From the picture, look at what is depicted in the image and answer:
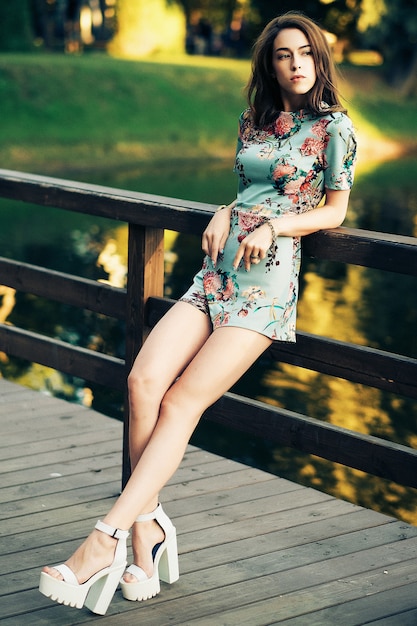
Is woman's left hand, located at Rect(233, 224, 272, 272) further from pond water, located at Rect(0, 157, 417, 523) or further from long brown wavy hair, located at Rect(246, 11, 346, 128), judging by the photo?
pond water, located at Rect(0, 157, 417, 523)

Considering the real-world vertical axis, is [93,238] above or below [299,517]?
below

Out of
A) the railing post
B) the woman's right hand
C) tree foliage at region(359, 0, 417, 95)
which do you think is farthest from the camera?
tree foliage at region(359, 0, 417, 95)

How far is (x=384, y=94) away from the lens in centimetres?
3512

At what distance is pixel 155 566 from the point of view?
307 centimetres

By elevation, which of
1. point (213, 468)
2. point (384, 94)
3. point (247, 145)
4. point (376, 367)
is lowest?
point (384, 94)

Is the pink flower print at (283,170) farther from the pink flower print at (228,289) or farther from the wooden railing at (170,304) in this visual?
the pink flower print at (228,289)

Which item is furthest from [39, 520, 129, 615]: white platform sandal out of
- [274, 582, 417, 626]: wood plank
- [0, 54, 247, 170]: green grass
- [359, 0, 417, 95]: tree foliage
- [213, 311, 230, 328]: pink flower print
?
[359, 0, 417, 95]: tree foliage

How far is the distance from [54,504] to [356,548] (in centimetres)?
102

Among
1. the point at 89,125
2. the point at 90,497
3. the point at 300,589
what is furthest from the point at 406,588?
the point at 89,125

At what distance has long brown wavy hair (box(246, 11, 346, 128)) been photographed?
3.15 m

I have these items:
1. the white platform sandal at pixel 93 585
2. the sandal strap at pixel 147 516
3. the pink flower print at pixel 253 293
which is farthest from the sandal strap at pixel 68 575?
the pink flower print at pixel 253 293

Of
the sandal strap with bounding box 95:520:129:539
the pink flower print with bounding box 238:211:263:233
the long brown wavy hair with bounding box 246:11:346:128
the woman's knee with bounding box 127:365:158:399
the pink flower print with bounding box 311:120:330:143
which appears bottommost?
the sandal strap with bounding box 95:520:129:539

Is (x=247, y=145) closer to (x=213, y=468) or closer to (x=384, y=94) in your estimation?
(x=213, y=468)

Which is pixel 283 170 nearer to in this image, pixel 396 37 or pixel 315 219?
pixel 315 219
